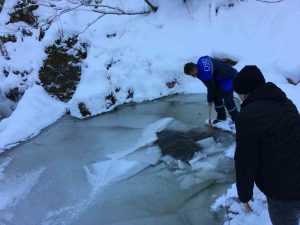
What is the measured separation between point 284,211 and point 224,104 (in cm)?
328

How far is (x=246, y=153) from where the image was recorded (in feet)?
7.86

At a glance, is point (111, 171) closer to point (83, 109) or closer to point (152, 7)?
point (83, 109)

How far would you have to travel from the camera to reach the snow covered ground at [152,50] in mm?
7215

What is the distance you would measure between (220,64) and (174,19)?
3899 millimetres

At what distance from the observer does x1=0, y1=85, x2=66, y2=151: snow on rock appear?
7.26 metres

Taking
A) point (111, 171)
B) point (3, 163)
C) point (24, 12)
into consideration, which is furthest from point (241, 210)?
point (24, 12)

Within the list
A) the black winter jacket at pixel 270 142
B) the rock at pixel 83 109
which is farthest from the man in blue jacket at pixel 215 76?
the rock at pixel 83 109

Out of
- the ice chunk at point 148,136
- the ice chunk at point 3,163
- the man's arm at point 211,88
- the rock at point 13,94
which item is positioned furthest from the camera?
the rock at point 13,94

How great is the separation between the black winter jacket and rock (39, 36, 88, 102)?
21.2 ft

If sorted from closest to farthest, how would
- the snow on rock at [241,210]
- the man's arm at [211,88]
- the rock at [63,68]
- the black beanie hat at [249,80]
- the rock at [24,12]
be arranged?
the black beanie hat at [249,80]
the snow on rock at [241,210]
the man's arm at [211,88]
the rock at [63,68]
the rock at [24,12]

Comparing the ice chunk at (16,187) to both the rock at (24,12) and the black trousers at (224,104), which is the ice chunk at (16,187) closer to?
the black trousers at (224,104)

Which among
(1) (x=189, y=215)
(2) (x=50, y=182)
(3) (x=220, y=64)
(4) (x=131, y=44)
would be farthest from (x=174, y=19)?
(1) (x=189, y=215)

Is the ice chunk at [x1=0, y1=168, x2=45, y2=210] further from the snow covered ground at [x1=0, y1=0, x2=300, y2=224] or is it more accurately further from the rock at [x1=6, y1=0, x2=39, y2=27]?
the rock at [x1=6, y1=0, x2=39, y2=27]

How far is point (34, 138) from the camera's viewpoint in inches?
282
